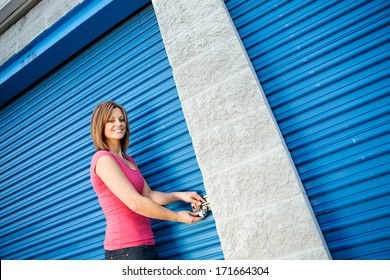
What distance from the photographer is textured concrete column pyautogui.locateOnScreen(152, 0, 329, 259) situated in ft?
6.33

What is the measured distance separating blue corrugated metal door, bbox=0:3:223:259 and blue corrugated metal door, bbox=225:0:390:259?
98 cm

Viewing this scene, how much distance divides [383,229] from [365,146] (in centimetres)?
→ 62

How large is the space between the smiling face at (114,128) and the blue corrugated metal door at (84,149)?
20.3 inches

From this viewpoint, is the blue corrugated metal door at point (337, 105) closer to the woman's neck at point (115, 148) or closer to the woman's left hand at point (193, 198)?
the woman's left hand at point (193, 198)

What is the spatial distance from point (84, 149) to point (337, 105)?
2.96 metres

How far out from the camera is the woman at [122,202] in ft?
7.02

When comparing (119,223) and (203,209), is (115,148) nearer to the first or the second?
(119,223)

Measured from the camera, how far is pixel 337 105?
230 cm

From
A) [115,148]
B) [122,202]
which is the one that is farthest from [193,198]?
[115,148]

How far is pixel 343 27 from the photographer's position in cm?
244

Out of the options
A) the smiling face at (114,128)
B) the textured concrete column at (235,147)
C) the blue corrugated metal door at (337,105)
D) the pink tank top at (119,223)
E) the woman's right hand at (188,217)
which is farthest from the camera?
the smiling face at (114,128)

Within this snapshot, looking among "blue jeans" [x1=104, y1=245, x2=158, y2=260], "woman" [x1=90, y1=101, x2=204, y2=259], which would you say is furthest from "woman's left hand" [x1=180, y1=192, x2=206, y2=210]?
"blue jeans" [x1=104, y1=245, x2=158, y2=260]

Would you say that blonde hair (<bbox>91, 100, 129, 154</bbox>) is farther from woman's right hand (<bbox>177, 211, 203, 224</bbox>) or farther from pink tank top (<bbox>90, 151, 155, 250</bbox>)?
woman's right hand (<bbox>177, 211, 203, 224</bbox>)

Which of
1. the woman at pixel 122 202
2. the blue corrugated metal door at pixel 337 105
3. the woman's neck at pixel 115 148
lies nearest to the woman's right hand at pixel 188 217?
the woman at pixel 122 202
